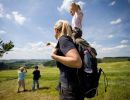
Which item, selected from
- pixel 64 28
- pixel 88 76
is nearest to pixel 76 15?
pixel 64 28

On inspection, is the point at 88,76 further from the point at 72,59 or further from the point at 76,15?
the point at 76,15

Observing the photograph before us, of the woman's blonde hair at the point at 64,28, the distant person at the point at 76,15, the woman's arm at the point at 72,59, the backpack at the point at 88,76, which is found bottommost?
the backpack at the point at 88,76

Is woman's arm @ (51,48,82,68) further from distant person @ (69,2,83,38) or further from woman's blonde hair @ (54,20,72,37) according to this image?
distant person @ (69,2,83,38)

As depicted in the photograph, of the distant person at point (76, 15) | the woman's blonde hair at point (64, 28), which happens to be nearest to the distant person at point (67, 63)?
the woman's blonde hair at point (64, 28)

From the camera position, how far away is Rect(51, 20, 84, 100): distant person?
2.80m

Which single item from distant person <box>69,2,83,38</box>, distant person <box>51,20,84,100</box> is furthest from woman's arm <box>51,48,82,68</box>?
distant person <box>69,2,83,38</box>

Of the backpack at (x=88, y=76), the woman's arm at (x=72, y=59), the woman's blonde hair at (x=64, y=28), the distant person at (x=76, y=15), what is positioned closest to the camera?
the woman's arm at (x=72, y=59)

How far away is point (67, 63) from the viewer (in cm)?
279

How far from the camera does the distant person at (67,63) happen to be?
2.80m

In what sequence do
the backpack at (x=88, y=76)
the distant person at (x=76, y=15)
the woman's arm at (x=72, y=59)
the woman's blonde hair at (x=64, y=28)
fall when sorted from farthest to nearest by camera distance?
the distant person at (x=76, y=15) → the woman's blonde hair at (x=64, y=28) → the backpack at (x=88, y=76) → the woman's arm at (x=72, y=59)

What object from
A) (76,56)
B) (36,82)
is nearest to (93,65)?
(76,56)

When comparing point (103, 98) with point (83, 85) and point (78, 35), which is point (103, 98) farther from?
point (83, 85)

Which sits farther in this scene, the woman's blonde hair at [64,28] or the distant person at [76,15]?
the distant person at [76,15]

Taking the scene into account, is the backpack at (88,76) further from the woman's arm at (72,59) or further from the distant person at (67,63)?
the woman's arm at (72,59)
